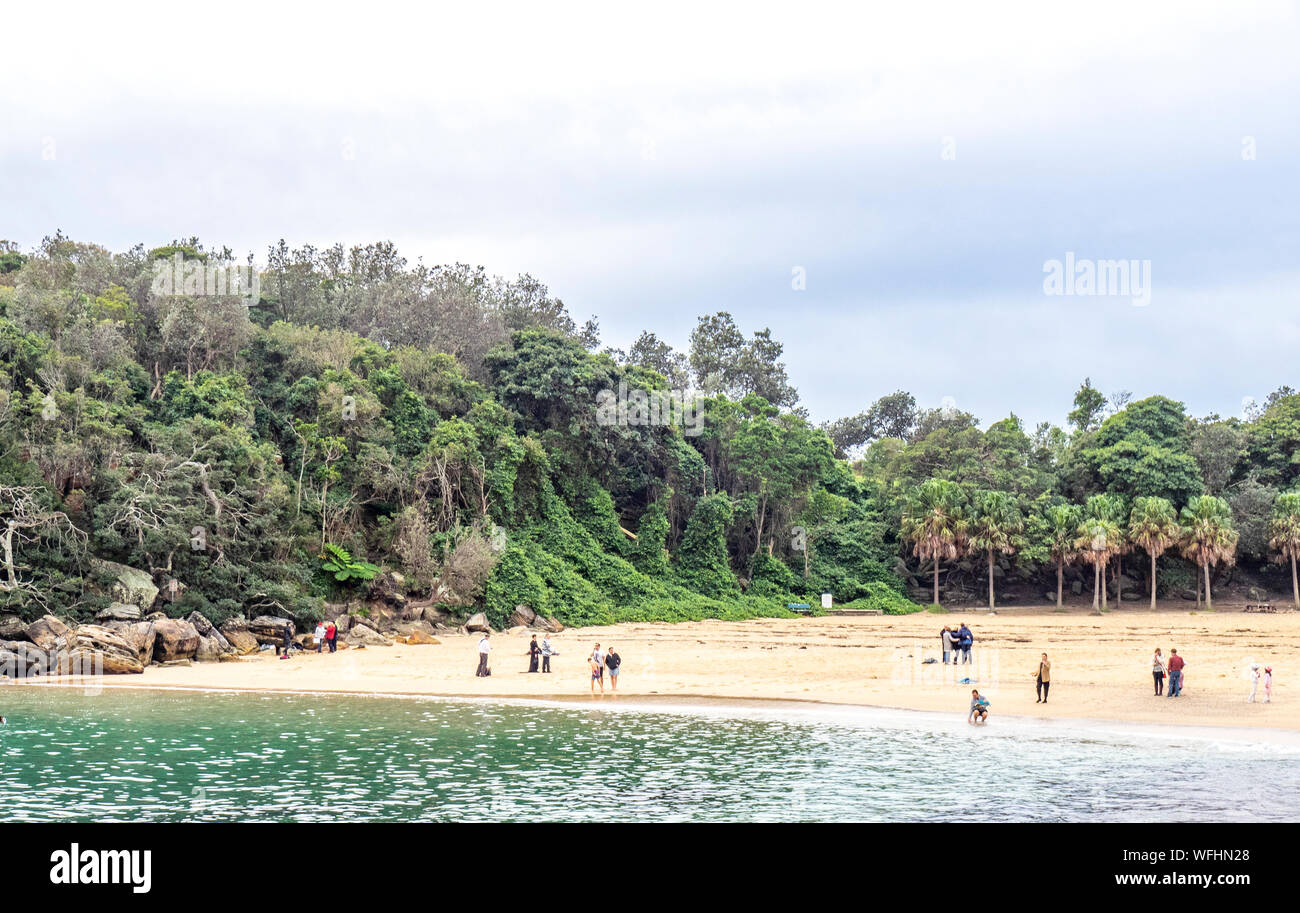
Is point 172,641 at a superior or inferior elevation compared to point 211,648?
superior

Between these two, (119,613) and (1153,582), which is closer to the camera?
(119,613)

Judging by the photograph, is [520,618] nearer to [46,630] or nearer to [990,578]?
[46,630]

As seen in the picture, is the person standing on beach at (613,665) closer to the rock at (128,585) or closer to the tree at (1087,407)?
the rock at (128,585)

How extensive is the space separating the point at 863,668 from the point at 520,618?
52.9 ft

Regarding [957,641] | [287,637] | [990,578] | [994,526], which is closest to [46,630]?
[287,637]

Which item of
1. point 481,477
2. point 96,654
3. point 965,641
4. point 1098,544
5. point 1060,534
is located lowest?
point 96,654

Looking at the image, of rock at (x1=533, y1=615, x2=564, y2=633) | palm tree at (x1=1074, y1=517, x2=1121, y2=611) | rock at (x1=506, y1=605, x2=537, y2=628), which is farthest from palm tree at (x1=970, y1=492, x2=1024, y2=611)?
rock at (x1=506, y1=605, x2=537, y2=628)

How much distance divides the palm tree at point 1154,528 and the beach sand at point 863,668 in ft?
16.4

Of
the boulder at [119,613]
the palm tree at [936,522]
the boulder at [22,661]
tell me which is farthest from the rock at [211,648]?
the palm tree at [936,522]

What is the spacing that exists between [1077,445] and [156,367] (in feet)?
158

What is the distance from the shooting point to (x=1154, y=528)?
49688 millimetres

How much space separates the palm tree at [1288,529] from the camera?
4938cm
